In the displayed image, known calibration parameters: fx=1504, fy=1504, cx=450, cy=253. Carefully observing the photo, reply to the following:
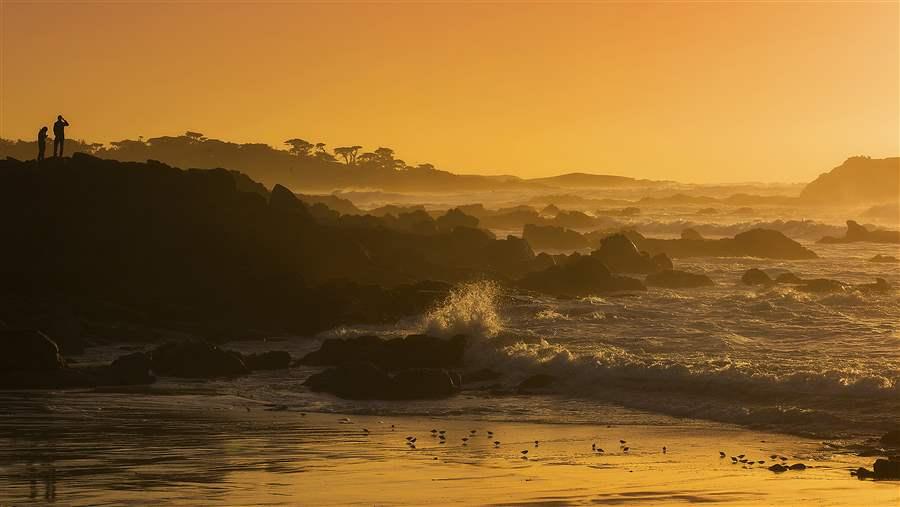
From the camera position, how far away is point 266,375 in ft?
105

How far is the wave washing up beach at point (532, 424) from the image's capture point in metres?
18.3

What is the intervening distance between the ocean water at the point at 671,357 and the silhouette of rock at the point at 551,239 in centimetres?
3253

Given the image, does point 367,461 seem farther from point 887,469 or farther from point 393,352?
point 393,352

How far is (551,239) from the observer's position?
266 ft

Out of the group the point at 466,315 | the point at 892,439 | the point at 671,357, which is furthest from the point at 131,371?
the point at 892,439

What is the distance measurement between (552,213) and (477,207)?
240 inches

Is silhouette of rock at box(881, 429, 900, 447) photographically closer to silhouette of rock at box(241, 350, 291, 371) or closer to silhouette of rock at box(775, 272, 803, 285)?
silhouette of rock at box(241, 350, 291, 371)

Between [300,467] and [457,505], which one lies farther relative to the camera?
[300,467]

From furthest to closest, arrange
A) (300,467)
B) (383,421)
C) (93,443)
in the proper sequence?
(383,421), (93,443), (300,467)

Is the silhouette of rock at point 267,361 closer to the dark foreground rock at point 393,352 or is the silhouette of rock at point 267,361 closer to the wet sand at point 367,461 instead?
the dark foreground rock at point 393,352

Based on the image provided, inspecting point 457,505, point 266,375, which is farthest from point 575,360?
point 457,505

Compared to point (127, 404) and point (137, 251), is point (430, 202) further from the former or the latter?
point (127, 404)

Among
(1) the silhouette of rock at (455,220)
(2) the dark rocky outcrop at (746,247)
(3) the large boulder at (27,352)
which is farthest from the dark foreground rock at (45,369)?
(1) the silhouette of rock at (455,220)

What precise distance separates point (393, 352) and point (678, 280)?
21208 millimetres
